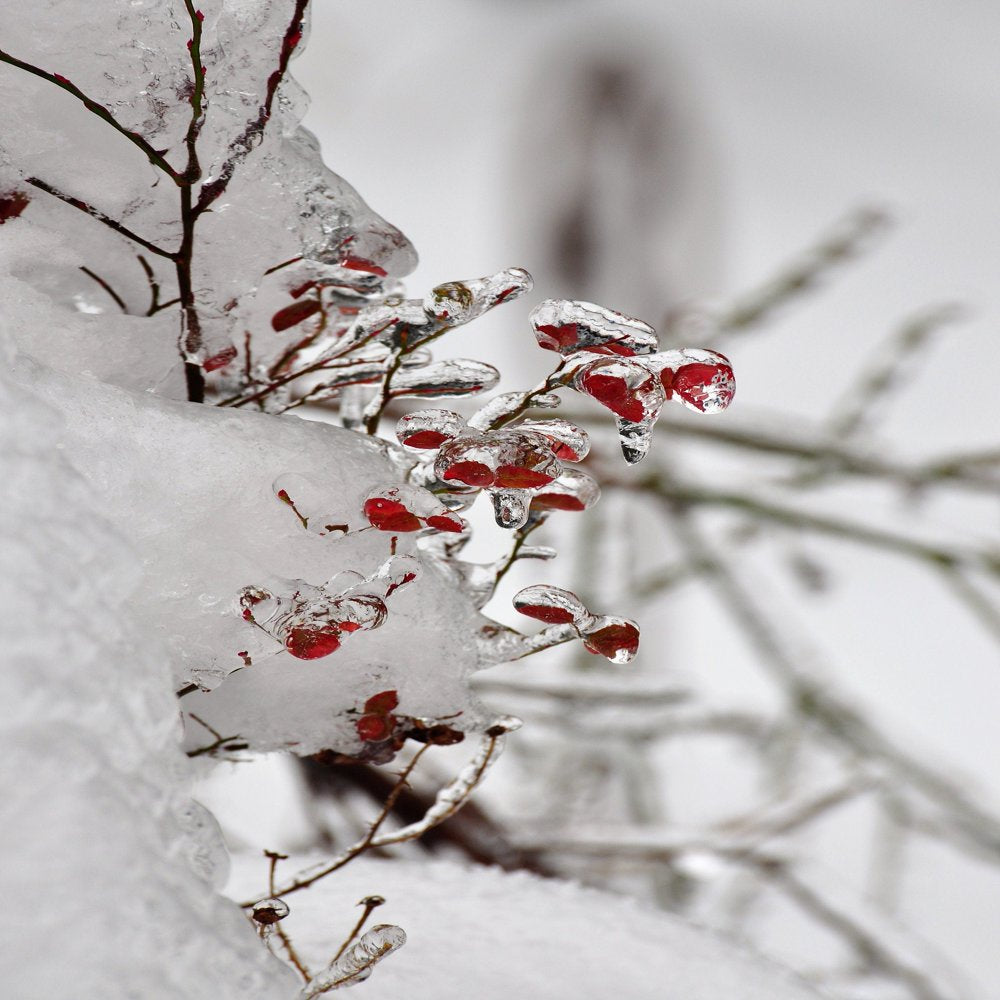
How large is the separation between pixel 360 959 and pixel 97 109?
29 cm

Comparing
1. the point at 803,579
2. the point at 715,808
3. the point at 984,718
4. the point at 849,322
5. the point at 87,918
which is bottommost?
the point at 87,918

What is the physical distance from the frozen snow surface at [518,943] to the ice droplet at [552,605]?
148 millimetres

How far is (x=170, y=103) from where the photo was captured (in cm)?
36

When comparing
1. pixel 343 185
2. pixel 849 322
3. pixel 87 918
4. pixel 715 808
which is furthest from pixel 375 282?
pixel 849 322

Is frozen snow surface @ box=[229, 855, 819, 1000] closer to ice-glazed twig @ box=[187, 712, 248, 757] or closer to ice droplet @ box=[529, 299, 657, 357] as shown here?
ice-glazed twig @ box=[187, 712, 248, 757]

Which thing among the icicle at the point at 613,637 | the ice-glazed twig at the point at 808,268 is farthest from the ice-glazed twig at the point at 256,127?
the ice-glazed twig at the point at 808,268

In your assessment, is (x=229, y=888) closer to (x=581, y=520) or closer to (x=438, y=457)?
(x=438, y=457)

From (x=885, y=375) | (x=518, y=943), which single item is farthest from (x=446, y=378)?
(x=885, y=375)

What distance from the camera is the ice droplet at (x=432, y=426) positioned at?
0.37 meters

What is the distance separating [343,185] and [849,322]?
2.98 meters

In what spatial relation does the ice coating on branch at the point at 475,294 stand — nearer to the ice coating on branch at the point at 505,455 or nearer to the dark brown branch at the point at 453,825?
the ice coating on branch at the point at 505,455

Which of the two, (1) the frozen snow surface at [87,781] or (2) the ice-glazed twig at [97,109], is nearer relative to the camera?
(1) the frozen snow surface at [87,781]

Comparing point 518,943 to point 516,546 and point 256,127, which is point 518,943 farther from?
point 256,127

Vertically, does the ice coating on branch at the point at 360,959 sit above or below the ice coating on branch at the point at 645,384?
below
